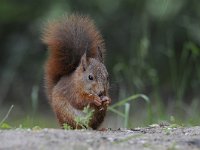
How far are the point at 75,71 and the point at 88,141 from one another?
4.70 feet

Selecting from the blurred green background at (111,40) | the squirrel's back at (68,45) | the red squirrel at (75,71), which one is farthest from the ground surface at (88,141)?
the blurred green background at (111,40)

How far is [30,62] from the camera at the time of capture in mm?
10742

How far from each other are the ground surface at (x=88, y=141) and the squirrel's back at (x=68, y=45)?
1.15m

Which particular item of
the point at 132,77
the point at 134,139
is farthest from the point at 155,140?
the point at 132,77

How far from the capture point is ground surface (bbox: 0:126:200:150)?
450cm

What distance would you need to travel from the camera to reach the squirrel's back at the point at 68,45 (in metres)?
6.20

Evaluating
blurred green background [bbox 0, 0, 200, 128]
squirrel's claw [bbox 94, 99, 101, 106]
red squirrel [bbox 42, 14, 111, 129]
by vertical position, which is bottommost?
squirrel's claw [bbox 94, 99, 101, 106]

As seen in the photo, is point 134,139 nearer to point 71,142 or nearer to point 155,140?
point 155,140

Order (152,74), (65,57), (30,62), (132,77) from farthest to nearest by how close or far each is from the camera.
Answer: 1. (30,62)
2. (132,77)
3. (152,74)
4. (65,57)

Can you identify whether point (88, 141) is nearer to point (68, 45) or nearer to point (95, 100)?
point (95, 100)

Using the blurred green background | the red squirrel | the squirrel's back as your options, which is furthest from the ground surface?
the blurred green background

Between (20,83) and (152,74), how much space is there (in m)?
3.94

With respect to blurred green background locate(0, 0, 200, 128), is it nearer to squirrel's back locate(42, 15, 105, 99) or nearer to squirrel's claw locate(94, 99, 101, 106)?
squirrel's back locate(42, 15, 105, 99)

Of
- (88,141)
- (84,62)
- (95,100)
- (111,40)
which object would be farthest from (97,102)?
(111,40)
